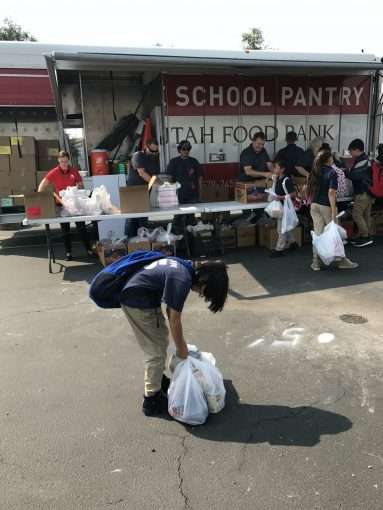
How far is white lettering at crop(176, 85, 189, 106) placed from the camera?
8.41 m

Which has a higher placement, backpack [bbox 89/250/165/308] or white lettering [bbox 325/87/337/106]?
white lettering [bbox 325/87/337/106]

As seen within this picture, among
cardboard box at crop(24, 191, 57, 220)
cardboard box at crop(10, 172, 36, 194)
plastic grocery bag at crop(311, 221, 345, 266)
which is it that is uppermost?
cardboard box at crop(10, 172, 36, 194)

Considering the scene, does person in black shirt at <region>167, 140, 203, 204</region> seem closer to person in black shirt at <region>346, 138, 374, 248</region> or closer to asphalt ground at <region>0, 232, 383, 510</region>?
person in black shirt at <region>346, 138, 374, 248</region>

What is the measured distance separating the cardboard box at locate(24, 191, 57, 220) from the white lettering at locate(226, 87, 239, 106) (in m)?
4.19

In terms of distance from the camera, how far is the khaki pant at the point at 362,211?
25.3 ft

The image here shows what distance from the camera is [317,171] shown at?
20.0ft

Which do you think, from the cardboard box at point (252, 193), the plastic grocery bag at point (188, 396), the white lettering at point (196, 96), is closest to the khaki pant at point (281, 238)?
the cardboard box at point (252, 193)

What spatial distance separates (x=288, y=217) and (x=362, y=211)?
176 cm

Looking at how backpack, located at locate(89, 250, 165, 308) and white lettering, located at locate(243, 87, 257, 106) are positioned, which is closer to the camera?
backpack, located at locate(89, 250, 165, 308)

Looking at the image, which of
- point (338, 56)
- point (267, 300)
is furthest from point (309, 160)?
point (267, 300)

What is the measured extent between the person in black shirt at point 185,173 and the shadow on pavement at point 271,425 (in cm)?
505

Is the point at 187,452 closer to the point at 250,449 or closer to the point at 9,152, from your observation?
the point at 250,449

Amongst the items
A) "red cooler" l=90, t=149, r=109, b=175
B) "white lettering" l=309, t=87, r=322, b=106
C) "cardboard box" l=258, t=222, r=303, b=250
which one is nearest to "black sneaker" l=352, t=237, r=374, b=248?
"cardboard box" l=258, t=222, r=303, b=250

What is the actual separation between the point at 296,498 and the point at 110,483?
1.03m
